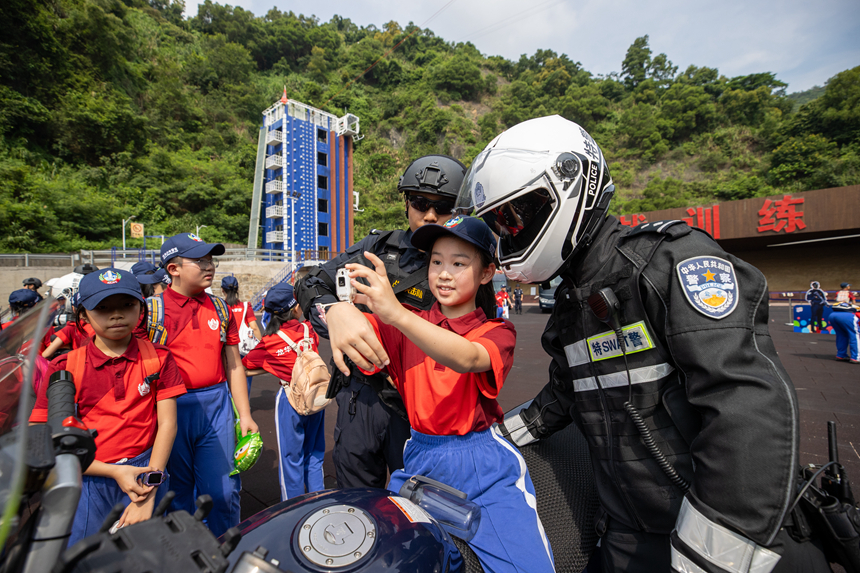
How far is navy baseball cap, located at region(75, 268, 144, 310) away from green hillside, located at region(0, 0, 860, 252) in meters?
29.1

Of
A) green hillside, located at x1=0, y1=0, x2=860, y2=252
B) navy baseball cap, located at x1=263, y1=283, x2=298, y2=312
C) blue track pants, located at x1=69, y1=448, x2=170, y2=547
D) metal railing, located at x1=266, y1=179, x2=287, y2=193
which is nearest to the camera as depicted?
blue track pants, located at x1=69, y1=448, x2=170, y2=547

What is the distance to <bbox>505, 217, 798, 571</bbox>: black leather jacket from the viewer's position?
947mm

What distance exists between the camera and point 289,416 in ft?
10.7

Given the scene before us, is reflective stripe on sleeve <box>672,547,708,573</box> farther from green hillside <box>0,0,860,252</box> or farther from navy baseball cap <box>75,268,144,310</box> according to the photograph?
green hillside <box>0,0,860,252</box>

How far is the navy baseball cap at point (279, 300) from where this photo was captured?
4.23 metres

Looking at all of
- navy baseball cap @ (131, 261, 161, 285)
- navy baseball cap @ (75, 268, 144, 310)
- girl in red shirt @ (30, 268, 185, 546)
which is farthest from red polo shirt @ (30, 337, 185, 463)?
navy baseball cap @ (131, 261, 161, 285)

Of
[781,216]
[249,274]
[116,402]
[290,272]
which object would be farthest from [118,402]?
[781,216]

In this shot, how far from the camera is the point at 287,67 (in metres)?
64.4

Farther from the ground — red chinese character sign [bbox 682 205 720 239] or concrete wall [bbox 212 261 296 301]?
red chinese character sign [bbox 682 205 720 239]

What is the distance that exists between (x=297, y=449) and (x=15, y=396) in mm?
2567

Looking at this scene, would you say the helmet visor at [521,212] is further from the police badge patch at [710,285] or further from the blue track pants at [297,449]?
the blue track pants at [297,449]

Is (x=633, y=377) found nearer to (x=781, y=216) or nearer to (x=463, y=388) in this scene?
(x=463, y=388)

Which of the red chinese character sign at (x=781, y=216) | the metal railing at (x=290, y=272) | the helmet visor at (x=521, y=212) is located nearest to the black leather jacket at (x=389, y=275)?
the helmet visor at (x=521, y=212)

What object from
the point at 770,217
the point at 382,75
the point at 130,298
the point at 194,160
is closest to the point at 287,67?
the point at 382,75
